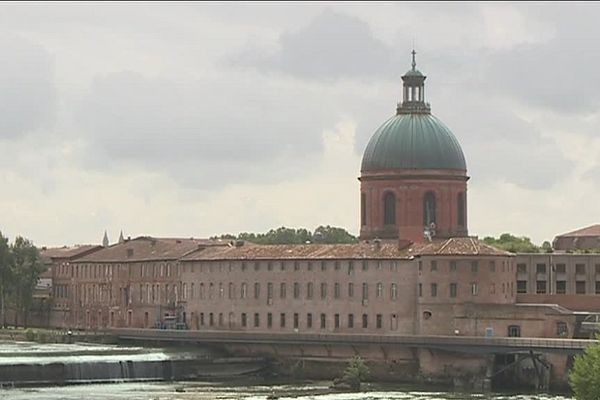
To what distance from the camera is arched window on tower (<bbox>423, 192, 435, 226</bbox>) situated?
154 m

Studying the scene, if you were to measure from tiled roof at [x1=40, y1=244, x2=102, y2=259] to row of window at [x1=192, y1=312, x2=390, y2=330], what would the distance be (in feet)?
110

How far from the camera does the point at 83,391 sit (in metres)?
114

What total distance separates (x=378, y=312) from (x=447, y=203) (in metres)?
23.9

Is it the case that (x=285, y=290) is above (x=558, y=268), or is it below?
below

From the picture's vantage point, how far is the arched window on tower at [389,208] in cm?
15500

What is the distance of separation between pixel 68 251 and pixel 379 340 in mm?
65274

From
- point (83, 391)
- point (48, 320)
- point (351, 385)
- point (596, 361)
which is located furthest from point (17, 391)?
point (48, 320)

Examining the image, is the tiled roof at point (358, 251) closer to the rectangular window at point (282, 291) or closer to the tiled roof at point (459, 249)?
the tiled roof at point (459, 249)

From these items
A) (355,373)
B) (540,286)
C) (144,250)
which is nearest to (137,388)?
(355,373)

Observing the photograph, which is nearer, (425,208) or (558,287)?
(558,287)

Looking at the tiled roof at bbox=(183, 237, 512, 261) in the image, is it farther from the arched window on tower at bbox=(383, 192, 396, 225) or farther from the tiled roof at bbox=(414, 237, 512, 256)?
the arched window on tower at bbox=(383, 192, 396, 225)

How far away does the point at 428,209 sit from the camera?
506ft

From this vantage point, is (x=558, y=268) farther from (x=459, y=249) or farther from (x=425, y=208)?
(x=459, y=249)

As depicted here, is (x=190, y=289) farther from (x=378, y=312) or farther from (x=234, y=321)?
(x=378, y=312)
